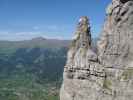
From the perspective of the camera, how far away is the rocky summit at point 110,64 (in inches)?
1768

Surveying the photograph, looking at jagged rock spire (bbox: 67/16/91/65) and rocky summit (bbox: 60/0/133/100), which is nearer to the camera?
rocky summit (bbox: 60/0/133/100)

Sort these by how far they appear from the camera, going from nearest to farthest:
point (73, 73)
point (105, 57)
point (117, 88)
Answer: point (117, 88), point (105, 57), point (73, 73)

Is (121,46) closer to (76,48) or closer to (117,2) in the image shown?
(117,2)

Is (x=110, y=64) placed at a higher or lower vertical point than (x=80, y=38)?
lower

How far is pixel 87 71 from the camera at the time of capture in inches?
1934

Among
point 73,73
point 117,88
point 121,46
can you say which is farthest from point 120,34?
point 73,73

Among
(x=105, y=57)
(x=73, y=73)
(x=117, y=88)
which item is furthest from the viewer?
(x=73, y=73)

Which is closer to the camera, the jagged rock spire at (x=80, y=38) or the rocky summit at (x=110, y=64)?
the rocky summit at (x=110, y=64)

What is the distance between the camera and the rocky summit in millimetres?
44906

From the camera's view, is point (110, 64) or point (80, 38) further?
point (80, 38)

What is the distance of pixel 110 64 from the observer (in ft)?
153

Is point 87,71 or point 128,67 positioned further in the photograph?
point 87,71

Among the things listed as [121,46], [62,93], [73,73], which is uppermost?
[121,46]

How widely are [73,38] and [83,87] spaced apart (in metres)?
9.62
